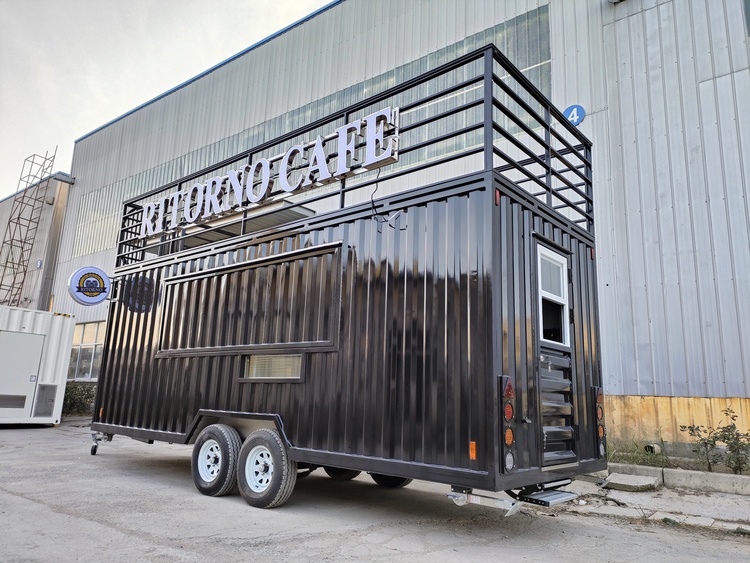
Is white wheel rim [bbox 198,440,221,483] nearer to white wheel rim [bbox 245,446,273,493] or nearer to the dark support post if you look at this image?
white wheel rim [bbox 245,446,273,493]

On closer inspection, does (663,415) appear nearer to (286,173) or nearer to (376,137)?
(376,137)

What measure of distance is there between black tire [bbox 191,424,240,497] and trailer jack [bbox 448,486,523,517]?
2975mm

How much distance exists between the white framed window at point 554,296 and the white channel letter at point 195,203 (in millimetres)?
5451

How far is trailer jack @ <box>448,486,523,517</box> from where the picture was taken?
4578 millimetres

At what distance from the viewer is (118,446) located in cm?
1188

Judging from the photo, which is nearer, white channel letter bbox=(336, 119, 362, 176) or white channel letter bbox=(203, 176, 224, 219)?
white channel letter bbox=(336, 119, 362, 176)

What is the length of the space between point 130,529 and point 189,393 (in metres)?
2.81

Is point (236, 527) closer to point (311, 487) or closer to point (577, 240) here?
point (311, 487)

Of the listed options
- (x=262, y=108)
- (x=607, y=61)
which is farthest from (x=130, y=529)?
(x=262, y=108)

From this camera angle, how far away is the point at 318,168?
23.3ft

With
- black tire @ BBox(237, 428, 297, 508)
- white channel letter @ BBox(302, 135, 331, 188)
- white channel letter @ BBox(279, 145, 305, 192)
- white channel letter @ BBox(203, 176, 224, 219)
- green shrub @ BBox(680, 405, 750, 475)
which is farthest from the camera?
white channel letter @ BBox(203, 176, 224, 219)

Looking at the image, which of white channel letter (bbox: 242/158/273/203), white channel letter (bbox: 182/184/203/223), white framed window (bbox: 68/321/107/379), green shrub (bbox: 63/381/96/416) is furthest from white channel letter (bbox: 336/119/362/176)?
green shrub (bbox: 63/381/96/416)

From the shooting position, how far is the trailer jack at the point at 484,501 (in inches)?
180

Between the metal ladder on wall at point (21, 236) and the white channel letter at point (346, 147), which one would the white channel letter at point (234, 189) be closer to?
the white channel letter at point (346, 147)
